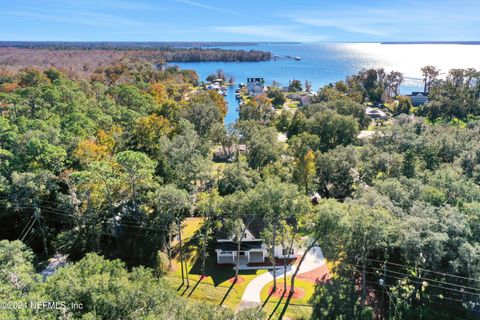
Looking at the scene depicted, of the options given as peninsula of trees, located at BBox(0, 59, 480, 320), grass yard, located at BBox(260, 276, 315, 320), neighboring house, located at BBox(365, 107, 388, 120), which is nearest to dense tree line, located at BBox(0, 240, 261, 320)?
peninsula of trees, located at BBox(0, 59, 480, 320)

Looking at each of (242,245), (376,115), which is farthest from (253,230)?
(376,115)

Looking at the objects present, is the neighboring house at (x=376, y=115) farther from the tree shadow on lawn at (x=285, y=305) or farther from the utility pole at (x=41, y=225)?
the utility pole at (x=41, y=225)

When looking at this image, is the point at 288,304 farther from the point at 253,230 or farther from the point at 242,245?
the point at 253,230

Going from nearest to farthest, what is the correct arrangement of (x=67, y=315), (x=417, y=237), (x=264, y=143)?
(x=67, y=315)
(x=417, y=237)
(x=264, y=143)

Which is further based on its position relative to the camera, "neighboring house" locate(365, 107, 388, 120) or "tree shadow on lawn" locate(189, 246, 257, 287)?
"neighboring house" locate(365, 107, 388, 120)

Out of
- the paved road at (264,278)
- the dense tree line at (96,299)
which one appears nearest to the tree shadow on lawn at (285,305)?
the paved road at (264,278)

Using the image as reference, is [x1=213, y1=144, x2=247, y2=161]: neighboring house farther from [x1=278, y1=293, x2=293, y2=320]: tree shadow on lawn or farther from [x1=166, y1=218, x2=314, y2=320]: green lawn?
[x1=278, y1=293, x2=293, y2=320]: tree shadow on lawn

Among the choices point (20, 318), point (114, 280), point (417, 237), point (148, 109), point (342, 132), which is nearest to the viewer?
point (20, 318)

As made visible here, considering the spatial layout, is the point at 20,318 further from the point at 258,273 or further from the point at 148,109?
the point at 148,109

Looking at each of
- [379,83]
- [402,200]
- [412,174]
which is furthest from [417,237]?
[379,83]
